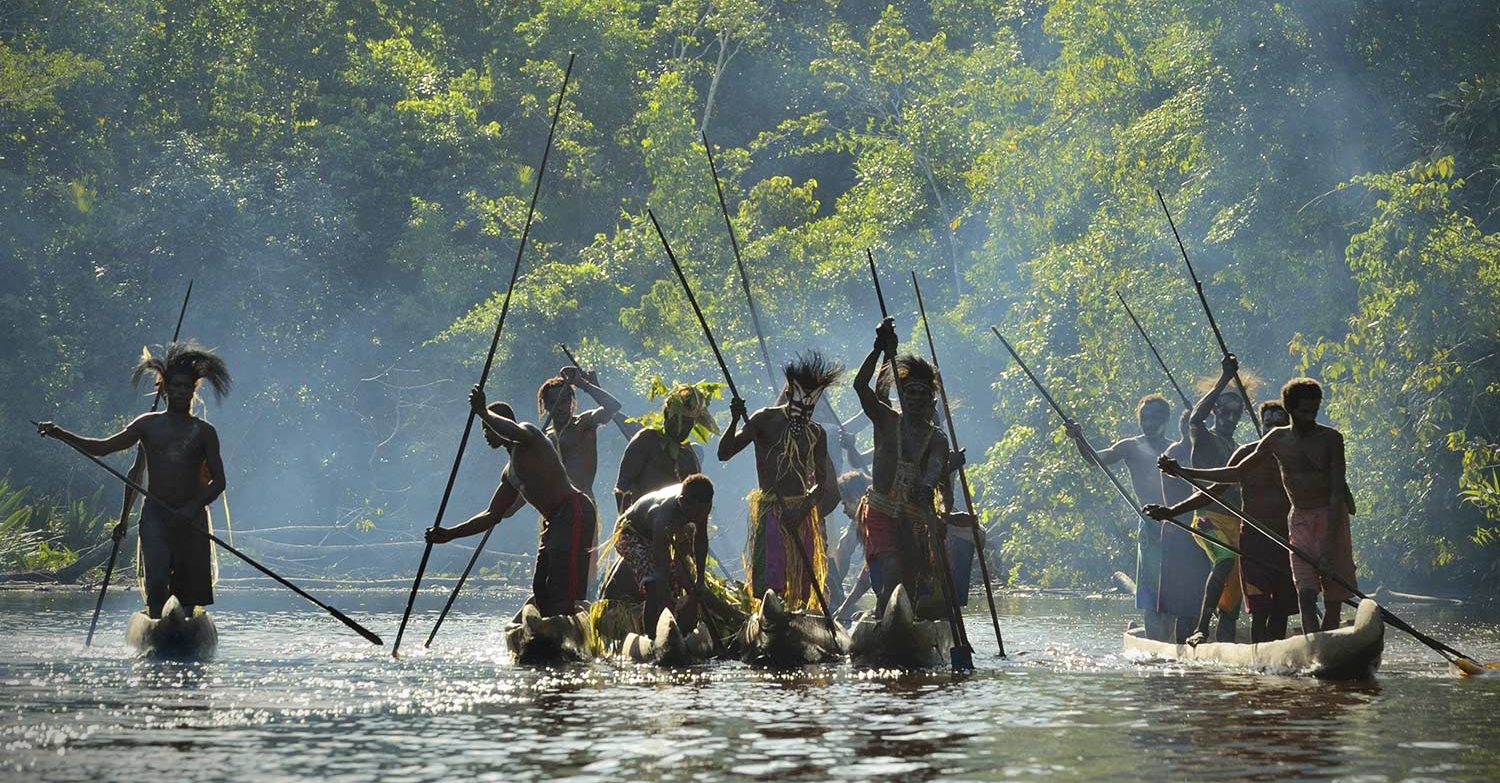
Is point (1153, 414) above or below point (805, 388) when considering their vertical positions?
above

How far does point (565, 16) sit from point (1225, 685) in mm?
34425

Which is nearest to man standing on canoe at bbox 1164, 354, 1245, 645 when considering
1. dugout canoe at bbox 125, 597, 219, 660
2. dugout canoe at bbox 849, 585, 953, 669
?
dugout canoe at bbox 849, 585, 953, 669

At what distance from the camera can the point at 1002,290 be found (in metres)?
32.2

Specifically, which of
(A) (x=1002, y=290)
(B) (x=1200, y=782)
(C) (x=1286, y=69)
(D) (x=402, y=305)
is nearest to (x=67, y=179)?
(D) (x=402, y=305)

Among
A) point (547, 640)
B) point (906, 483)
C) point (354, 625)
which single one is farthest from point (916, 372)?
point (354, 625)

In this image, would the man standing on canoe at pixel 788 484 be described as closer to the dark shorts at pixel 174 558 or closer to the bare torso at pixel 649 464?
the bare torso at pixel 649 464

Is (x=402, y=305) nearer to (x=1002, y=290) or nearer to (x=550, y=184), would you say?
(x=550, y=184)

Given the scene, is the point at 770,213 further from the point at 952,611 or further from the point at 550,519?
the point at 952,611

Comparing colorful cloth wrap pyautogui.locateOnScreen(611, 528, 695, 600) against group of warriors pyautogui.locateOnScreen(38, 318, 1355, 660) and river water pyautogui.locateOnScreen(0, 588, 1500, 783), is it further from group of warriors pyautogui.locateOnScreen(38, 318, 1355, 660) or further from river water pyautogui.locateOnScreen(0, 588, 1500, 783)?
river water pyautogui.locateOnScreen(0, 588, 1500, 783)

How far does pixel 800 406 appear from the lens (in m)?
14.2

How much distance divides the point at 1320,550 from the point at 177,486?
22.5 ft

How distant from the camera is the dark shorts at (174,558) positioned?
13.4 m

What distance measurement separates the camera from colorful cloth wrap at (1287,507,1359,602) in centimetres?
1214

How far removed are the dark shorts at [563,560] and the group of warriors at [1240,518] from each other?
3467 millimetres
